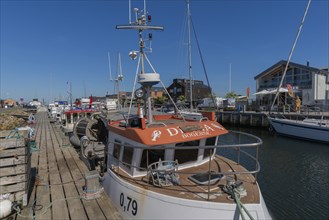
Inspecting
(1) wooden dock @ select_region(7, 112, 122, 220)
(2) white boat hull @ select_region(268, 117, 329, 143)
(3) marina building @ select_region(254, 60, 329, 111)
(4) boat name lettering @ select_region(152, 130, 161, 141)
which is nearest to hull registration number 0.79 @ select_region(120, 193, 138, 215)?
(1) wooden dock @ select_region(7, 112, 122, 220)

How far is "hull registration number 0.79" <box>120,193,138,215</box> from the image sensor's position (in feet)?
16.8

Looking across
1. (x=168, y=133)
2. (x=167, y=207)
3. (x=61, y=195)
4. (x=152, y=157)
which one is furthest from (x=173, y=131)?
(x=61, y=195)

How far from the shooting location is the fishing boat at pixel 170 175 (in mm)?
4406

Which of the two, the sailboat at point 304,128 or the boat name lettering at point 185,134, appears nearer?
the boat name lettering at point 185,134

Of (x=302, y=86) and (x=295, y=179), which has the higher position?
(x=302, y=86)

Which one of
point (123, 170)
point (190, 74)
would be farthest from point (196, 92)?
point (123, 170)

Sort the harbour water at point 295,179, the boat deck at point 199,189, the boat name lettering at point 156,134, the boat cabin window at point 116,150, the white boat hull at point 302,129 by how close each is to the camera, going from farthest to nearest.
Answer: the white boat hull at point 302,129 → the harbour water at point 295,179 → the boat cabin window at point 116,150 → the boat name lettering at point 156,134 → the boat deck at point 199,189

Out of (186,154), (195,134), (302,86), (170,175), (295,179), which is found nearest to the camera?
(170,175)

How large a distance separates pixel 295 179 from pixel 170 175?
34.0 ft

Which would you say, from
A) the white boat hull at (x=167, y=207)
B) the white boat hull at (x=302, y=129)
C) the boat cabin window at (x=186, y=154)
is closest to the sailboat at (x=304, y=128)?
the white boat hull at (x=302, y=129)

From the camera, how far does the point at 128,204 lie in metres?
5.32

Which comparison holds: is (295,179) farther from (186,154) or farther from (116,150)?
(116,150)

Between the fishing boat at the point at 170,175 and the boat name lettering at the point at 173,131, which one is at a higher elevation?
the boat name lettering at the point at 173,131

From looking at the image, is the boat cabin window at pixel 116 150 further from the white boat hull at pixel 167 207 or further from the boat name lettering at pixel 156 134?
the boat name lettering at pixel 156 134
